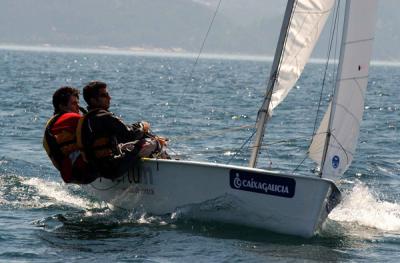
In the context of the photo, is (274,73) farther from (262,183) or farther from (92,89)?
(92,89)

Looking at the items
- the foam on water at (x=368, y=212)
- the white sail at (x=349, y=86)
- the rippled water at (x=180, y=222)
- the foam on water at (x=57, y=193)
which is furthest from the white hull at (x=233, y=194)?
the foam on water at (x=368, y=212)

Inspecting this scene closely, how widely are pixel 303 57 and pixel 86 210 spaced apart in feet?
10.1

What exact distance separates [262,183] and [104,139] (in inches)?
69.4

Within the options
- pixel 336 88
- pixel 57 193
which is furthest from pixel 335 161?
pixel 57 193

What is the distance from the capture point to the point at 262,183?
9.86 metres

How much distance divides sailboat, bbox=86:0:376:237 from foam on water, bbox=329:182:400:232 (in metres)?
1.22

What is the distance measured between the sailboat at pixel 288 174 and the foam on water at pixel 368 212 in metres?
1.22

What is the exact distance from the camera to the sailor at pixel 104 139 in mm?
10391

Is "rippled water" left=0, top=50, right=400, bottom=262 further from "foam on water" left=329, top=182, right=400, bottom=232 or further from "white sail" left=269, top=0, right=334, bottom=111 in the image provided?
"white sail" left=269, top=0, right=334, bottom=111

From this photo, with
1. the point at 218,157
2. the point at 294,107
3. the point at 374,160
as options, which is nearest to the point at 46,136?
the point at 218,157

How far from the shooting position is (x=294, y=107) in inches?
1197

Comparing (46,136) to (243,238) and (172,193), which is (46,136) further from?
(243,238)

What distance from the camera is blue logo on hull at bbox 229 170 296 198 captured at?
971 centimetres

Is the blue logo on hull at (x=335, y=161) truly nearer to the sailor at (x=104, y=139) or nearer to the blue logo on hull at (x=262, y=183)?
the blue logo on hull at (x=262, y=183)
